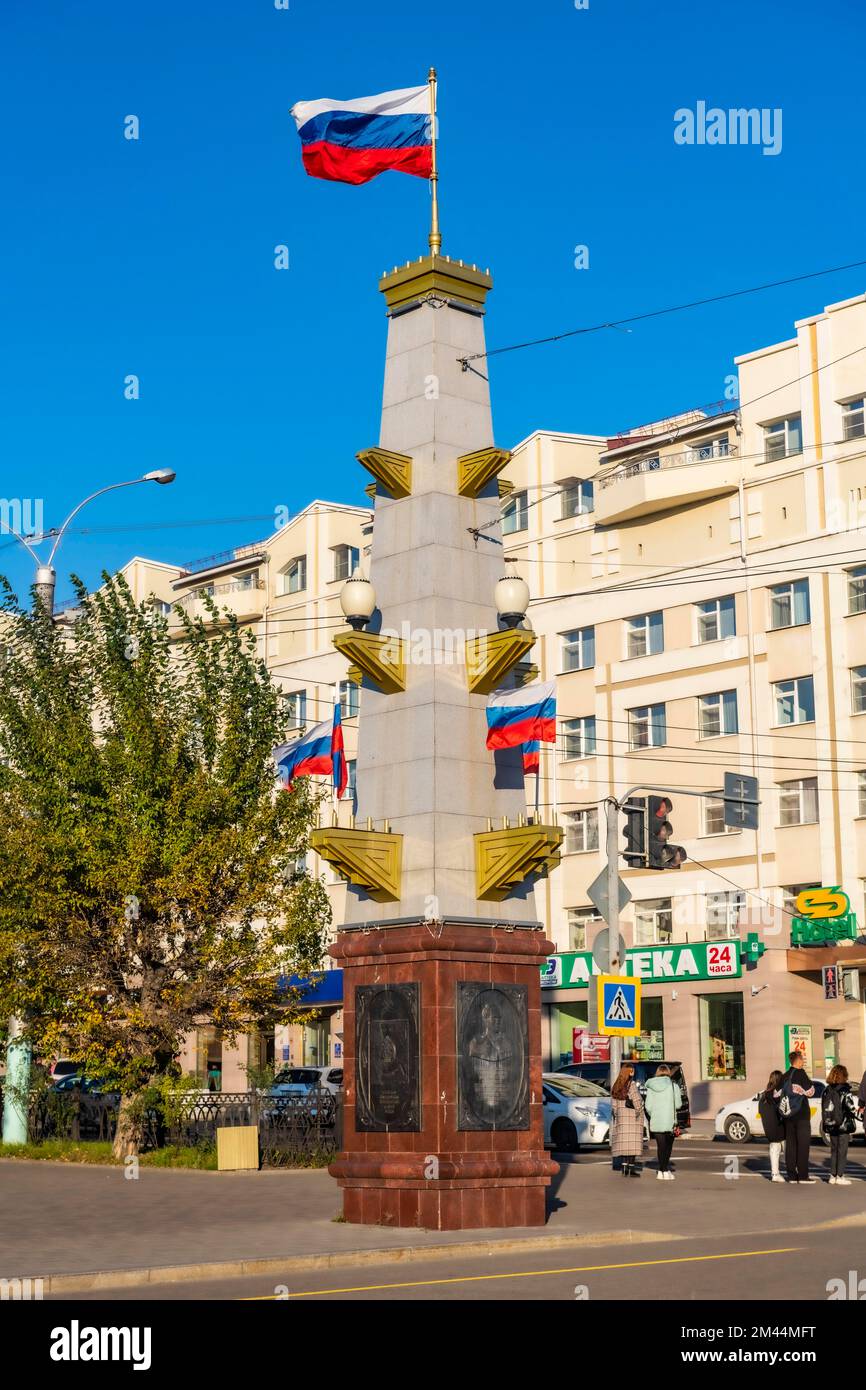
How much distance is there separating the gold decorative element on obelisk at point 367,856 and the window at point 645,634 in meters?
35.8

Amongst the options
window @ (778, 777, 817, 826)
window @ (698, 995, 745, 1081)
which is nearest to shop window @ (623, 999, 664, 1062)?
window @ (698, 995, 745, 1081)

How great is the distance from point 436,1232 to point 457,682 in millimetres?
5842

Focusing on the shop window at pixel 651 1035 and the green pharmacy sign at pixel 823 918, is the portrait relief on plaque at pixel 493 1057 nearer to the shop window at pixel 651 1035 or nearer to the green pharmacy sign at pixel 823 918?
the green pharmacy sign at pixel 823 918

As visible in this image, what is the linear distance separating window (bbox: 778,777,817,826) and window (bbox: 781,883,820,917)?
1756mm

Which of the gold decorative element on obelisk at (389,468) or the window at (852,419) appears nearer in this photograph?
the gold decorative element on obelisk at (389,468)

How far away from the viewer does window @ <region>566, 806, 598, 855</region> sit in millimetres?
54938

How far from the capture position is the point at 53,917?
→ 29.8 metres

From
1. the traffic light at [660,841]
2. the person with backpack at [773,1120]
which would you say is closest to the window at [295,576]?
the traffic light at [660,841]

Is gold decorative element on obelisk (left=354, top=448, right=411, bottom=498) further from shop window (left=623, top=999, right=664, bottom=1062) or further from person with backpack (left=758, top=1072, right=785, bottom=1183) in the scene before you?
shop window (left=623, top=999, right=664, bottom=1062)

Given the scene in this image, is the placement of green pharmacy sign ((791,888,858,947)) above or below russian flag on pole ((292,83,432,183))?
below

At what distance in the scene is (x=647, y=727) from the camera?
53.6 m

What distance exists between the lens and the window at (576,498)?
185 ft
